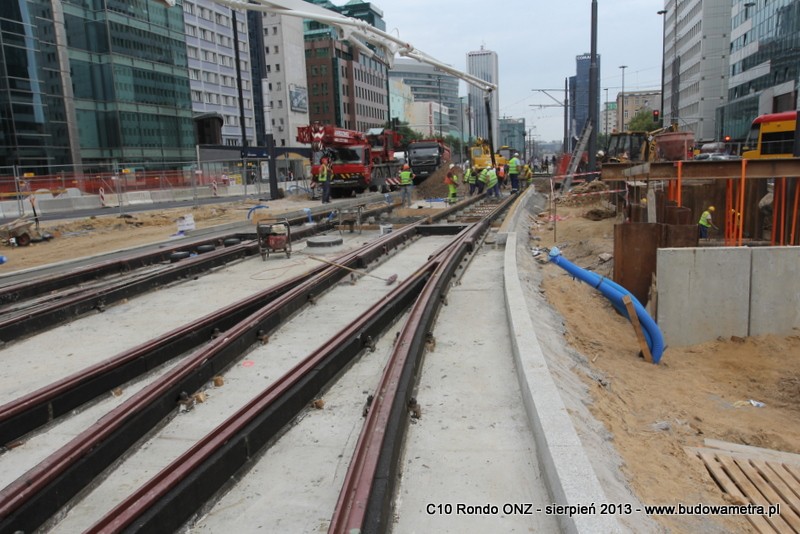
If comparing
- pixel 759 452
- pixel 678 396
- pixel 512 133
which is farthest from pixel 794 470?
pixel 512 133

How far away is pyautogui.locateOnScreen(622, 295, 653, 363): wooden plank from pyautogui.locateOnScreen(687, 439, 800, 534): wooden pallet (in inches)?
92.6

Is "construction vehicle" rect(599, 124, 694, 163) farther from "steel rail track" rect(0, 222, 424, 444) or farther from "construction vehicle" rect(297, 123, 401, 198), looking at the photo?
"steel rail track" rect(0, 222, 424, 444)

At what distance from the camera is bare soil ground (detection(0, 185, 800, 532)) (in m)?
4.17

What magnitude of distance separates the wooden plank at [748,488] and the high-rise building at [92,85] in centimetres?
3918

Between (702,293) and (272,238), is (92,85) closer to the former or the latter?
(272,238)

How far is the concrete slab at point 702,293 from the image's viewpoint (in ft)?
27.6

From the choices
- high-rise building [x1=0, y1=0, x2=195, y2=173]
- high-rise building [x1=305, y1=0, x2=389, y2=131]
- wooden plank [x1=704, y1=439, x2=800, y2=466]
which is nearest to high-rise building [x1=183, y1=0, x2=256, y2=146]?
high-rise building [x1=0, y1=0, x2=195, y2=173]

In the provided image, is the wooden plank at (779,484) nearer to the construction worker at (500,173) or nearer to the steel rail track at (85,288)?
the steel rail track at (85,288)

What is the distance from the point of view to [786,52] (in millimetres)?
60062

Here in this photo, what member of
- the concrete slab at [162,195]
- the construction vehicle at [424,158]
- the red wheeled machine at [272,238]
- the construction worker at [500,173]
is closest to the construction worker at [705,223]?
the red wheeled machine at [272,238]

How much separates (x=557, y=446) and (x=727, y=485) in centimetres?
163

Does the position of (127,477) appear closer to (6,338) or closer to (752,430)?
(6,338)

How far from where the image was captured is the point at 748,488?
4.39 m

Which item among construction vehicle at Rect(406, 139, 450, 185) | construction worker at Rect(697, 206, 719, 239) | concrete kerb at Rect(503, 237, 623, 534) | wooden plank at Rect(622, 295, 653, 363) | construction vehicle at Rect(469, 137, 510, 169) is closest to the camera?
concrete kerb at Rect(503, 237, 623, 534)
